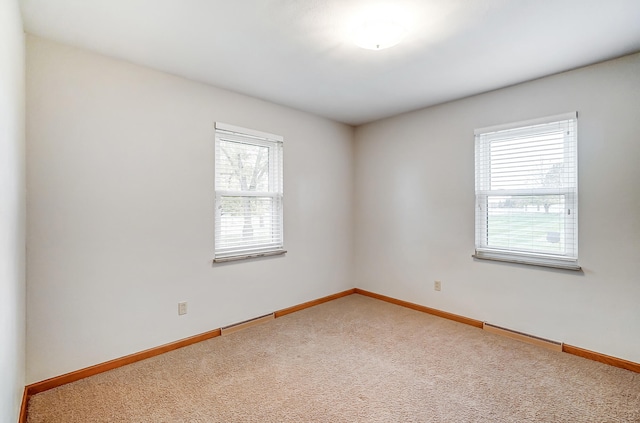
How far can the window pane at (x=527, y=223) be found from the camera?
2781 mm

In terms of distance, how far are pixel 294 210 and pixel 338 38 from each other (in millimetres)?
2076

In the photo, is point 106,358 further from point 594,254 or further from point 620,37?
point 620,37

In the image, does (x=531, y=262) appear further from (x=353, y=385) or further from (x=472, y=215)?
(x=353, y=385)

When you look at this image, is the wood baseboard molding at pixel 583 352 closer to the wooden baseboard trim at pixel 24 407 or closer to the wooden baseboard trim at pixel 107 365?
the wooden baseboard trim at pixel 107 365

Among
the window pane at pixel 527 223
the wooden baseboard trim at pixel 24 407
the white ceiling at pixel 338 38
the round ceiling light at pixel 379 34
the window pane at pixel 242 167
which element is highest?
the white ceiling at pixel 338 38

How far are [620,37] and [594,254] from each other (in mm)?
1646

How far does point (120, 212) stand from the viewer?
8.05 ft

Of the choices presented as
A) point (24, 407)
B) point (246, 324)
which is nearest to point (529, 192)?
point (246, 324)

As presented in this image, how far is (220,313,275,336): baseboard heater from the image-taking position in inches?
122

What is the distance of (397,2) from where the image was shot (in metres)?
1.77

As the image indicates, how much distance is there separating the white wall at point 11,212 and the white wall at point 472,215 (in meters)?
3.54

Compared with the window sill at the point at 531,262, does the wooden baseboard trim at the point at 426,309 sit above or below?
below

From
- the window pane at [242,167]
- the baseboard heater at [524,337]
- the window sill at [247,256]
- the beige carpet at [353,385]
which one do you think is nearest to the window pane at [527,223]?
the baseboard heater at [524,337]

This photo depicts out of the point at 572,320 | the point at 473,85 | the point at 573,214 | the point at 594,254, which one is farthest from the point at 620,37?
the point at 572,320
